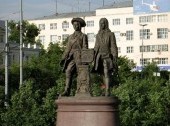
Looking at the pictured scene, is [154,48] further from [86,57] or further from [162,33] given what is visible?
[86,57]

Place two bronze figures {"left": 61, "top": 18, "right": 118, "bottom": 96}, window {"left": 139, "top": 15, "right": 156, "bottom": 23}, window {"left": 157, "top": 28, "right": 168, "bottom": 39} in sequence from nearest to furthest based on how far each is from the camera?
two bronze figures {"left": 61, "top": 18, "right": 118, "bottom": 96} → window {"left": 139, "top": 15, "right": 156, "bottom": 23} → window {"left": 157, "top": 28, "right": 168, "bottom": 39}

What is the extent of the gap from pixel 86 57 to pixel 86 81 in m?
0.81

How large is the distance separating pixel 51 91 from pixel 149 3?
2646 inches

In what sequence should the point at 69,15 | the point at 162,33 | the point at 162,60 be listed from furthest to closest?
the point at 69,15
the point at 162,60
the point at 162,33

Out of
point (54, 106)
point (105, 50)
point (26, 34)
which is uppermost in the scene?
point (26, 34)

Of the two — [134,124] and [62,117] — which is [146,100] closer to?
[134,124]

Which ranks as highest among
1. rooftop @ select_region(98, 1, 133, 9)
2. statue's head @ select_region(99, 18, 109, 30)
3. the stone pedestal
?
rooftop @ select_region(98, 1, 133, 9)

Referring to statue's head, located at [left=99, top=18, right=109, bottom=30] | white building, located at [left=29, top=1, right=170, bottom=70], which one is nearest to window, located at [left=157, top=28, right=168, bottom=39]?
white building, located at [left=29, top=1, right=170, bottom=70]

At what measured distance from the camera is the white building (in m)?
115

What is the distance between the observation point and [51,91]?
35344 mm

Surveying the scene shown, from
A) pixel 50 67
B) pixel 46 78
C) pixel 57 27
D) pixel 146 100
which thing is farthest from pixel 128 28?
pixel 146 100

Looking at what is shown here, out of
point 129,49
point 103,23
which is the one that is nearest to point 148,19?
point 129,49

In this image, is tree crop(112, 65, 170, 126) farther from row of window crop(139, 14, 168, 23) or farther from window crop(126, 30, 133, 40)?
window crop(126, 30, 133, 40)

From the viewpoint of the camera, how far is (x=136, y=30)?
117938 mm
